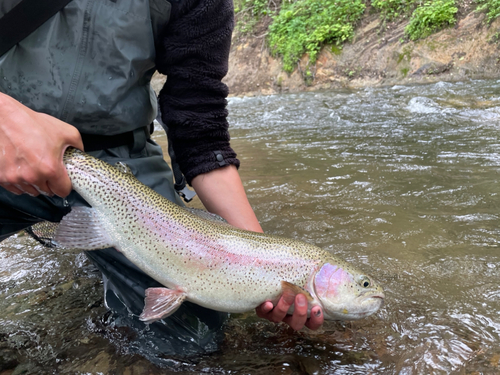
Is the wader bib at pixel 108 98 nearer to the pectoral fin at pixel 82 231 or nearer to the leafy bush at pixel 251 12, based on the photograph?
the pectoral fin at pixel 82 231

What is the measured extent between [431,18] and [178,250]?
1046 centimetres

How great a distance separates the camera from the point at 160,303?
1687 mm

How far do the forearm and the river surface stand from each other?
57 centimetres

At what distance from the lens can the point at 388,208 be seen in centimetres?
332

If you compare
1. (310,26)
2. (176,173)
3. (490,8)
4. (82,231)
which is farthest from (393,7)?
(82,231)

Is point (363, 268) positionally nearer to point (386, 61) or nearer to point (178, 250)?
point (178, 250)

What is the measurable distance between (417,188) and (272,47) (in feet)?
36.2

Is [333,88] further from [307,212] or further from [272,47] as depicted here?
[307,212]

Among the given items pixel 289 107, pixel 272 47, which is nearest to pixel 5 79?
pixel 289 107

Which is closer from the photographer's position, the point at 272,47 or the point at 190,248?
the point at 190,248

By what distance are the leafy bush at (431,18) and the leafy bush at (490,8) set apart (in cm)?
58

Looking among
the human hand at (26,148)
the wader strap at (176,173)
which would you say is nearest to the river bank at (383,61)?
the wader strap at (176,173)

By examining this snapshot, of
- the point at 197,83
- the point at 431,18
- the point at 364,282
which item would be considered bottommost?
the point at 364,282

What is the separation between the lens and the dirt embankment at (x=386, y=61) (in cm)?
874
